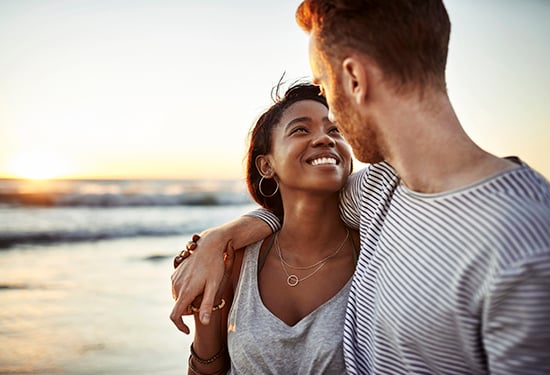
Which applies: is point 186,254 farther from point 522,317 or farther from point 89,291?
point 89,291

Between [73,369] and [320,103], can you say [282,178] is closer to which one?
[320,103]

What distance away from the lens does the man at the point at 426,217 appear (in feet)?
4.46

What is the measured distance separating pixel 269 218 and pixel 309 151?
0.48 m

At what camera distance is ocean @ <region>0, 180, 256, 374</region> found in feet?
14.1

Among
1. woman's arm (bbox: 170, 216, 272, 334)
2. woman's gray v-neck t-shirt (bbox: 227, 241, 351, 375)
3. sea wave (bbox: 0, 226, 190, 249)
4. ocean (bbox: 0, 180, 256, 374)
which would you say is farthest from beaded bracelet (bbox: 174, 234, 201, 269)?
sea wave (bbox: 0, 226, 190, 249)

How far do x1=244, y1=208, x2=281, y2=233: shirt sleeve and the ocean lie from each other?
1918 mm

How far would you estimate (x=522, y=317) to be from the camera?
4.33ft

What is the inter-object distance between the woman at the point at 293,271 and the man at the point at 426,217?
0.99ft

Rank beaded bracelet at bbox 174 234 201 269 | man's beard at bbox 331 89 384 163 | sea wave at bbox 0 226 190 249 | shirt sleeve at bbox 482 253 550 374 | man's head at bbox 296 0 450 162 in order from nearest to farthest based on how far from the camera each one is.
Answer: shirt sleeve at bbox 482 253 550 374
man's head at bbox 296 0 450 162
man's beard at bbox 331 89 384 163
beaded bracelet at bbox 174 234 201 269
sea wave at bbox 0 226 190 249

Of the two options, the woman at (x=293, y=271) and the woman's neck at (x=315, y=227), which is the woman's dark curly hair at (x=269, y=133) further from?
the woman's neck at (x=315, y=227)

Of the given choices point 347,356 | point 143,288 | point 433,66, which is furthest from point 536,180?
point 143,288

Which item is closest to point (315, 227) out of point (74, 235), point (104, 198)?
point (74, 235)

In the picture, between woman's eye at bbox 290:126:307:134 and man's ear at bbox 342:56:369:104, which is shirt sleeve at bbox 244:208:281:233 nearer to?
woman's eye at bbox 290:126:307:134

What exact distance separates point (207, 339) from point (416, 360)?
3.98ft
